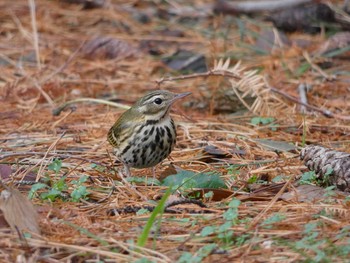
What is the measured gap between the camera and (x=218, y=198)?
168 inches

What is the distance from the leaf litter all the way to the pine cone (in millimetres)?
80

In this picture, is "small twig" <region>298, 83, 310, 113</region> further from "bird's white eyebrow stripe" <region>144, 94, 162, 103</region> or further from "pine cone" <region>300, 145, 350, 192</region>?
"pine cone" <region>300, 145, 350, 192</region>

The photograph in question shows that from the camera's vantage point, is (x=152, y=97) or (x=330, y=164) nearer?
(x=330, y=164)

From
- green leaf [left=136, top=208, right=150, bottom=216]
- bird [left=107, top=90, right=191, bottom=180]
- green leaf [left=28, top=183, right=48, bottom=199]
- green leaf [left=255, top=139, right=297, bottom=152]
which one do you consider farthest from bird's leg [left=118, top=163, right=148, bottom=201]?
green leaf [left=255, top=139, right=297, bottom=152]

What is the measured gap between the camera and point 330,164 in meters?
4.40

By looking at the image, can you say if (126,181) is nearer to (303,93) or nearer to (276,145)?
Answer: (276,145)

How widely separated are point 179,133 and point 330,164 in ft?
5.71

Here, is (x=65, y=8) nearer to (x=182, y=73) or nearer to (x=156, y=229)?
(x=182, y=73)

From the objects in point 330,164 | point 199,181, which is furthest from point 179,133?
point 330,164

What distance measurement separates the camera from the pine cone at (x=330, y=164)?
4305mm

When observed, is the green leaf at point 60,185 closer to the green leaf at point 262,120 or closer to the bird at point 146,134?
the bird at point 146,134

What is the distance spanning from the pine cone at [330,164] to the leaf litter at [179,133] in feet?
0.26

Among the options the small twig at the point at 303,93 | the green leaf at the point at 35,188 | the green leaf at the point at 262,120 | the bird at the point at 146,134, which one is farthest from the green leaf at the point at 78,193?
the small twig at the point at 303,93

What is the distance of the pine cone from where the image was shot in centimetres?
430
